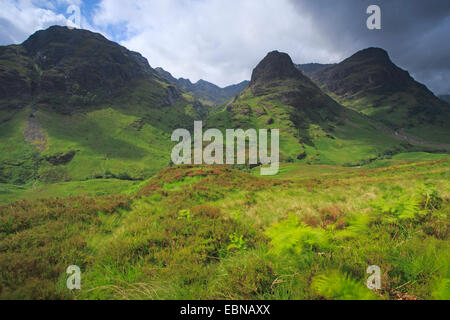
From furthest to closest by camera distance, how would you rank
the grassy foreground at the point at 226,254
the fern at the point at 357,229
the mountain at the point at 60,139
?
1. the mountain at the point at 60,139
2. the fern at the point at 357,229
3. the grassy foreground at the point at 226,254

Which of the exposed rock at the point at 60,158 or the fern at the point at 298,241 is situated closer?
the fern at the point at 298,241

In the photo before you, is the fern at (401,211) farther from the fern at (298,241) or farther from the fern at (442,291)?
the fern at (442,291)

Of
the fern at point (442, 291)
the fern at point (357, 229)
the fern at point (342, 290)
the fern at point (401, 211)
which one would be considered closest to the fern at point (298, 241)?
the fern at point (357, 229)

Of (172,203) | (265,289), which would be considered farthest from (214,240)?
(172,203)

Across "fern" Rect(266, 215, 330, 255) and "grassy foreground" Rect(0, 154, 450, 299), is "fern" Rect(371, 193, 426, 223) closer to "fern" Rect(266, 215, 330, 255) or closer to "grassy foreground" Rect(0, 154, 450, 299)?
"grassy foreground" Rect(0, 154, 450, 299)

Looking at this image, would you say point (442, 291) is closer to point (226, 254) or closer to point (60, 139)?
point (226, 254)

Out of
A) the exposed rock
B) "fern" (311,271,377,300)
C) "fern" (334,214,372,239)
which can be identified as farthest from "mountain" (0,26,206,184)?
"fern" (311,271,377,300)

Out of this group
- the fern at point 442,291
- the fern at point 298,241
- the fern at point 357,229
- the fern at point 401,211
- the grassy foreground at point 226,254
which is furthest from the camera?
the fern at point 401,211

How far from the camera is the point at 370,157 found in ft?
456

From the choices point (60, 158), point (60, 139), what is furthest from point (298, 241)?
point (60, 139)

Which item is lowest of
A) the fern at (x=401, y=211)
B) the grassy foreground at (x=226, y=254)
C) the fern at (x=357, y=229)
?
the grassy foreground at (x=226, y=254)

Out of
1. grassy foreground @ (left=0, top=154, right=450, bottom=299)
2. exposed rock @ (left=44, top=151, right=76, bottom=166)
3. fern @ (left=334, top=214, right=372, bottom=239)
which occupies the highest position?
exposed rock @ (left=44, top=151, right=76, bottom=166)

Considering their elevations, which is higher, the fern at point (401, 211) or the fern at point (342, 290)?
the fern at point (401, 211)
